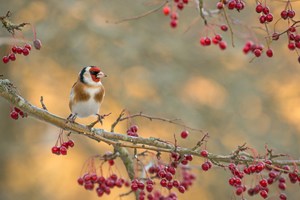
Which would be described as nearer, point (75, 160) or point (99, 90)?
point (99, 90)

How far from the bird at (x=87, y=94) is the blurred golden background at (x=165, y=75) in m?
2.53

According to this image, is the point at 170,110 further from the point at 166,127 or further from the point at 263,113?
the point at 263,113

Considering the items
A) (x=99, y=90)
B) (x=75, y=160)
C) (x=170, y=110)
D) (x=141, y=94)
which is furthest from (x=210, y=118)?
(x=99, y=90)

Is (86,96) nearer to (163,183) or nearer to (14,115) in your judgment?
(14,115)

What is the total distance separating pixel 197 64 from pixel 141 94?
789 millimetres

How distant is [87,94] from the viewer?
3727 millimetres

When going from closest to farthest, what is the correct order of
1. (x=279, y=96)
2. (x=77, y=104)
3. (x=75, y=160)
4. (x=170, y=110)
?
(x=77, y=104) → (x=170, y=110) → (x=279, y=96) → (x=75, y=160)

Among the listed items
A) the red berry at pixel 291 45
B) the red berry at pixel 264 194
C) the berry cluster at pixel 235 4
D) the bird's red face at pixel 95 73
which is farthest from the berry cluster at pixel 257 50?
the bird's red face at pixel 95 73

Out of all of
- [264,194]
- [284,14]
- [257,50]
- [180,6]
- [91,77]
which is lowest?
[264,194]

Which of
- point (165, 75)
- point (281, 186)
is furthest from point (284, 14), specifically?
point (165, 75)

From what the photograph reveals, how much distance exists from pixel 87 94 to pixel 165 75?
2955 millimetres

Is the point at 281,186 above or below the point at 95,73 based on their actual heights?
below

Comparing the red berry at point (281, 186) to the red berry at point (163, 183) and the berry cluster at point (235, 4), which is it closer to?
Result: the red berry at point (163, 183)

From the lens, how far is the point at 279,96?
6961 mm
